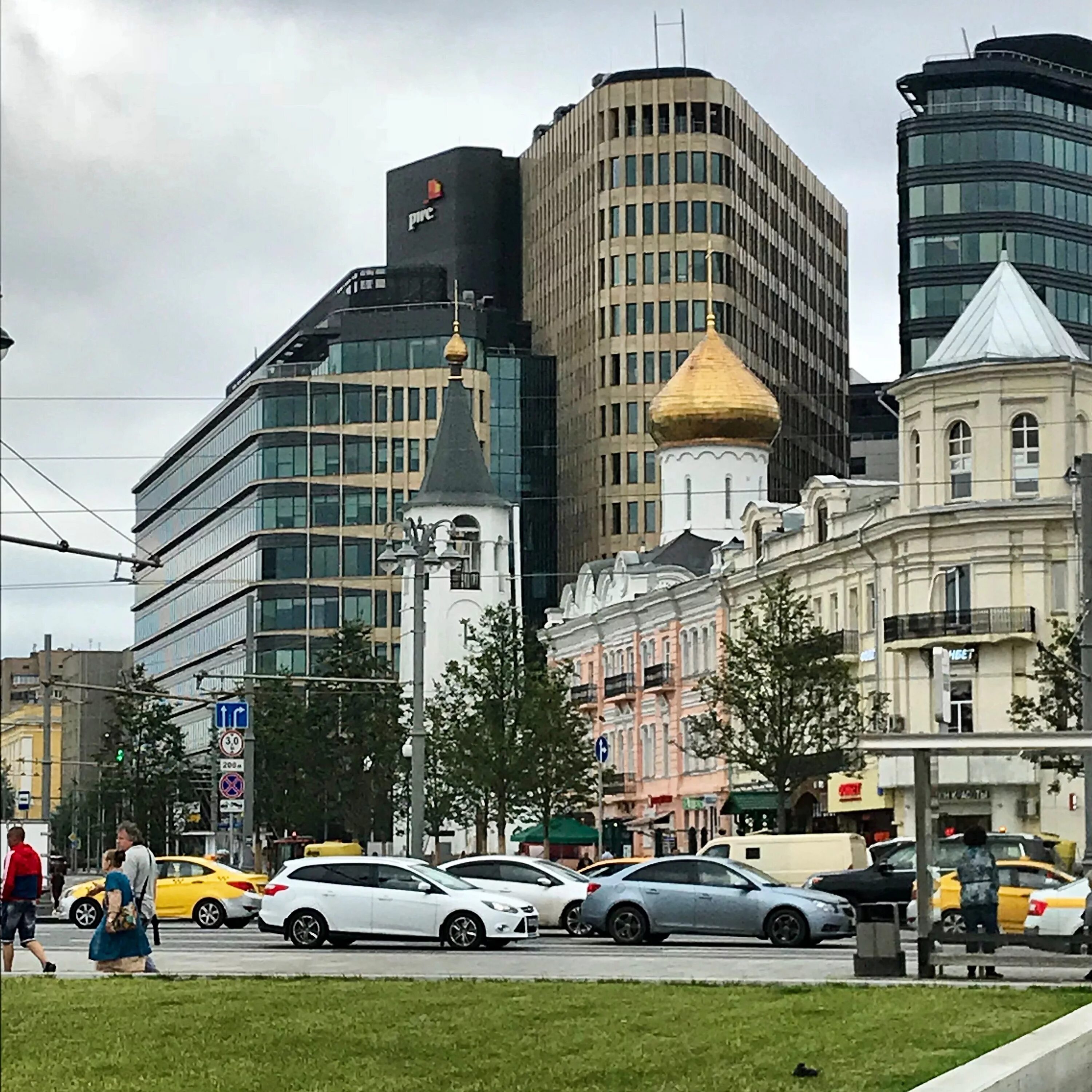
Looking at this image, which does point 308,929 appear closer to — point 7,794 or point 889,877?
point 7,794

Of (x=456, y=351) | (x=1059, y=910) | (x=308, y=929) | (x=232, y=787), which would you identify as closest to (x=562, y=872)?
(x=308, y=929)

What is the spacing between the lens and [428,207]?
15825cm

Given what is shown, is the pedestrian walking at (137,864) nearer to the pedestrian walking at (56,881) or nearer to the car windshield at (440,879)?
the car windshield at (440,879)

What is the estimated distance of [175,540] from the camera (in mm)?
146000

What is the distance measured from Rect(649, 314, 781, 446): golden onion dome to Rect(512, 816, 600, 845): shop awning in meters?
33.6

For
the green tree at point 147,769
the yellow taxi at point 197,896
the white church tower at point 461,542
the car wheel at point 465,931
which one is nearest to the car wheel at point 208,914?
the yellow taxi at point 197,896

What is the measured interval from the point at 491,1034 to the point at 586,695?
8273cm

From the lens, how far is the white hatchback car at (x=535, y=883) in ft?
149

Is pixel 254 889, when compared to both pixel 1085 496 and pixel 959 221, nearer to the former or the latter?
pixel 1085 496

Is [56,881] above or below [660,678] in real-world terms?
below

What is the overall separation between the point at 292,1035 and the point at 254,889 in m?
31.6

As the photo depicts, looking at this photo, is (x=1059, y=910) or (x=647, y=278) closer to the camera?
(x=1059, y=910)

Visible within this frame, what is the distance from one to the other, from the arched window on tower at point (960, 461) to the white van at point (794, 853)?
24266mm

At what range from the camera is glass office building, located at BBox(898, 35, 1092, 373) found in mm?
120062
